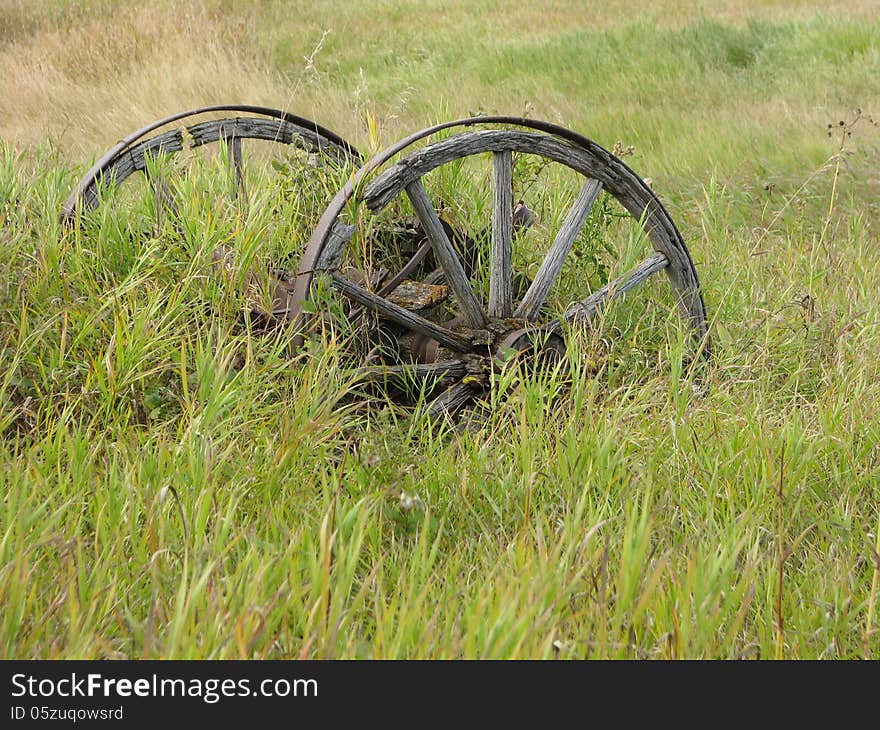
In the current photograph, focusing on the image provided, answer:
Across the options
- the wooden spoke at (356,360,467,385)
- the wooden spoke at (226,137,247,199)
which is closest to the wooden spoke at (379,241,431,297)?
the wooden spoke at (356,360,467,385)

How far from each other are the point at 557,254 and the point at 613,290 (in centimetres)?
27

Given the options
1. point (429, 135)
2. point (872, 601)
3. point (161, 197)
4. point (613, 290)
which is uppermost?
point (161, 197)

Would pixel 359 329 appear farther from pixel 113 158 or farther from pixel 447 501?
pixel 113 158

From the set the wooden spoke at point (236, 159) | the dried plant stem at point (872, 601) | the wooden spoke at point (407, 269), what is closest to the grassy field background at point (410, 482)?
the dried plant stem at point (872, 601)

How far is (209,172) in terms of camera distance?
460 centimetres

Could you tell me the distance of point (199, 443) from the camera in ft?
9.34

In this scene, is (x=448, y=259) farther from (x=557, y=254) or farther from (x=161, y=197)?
(x=161, y=197)

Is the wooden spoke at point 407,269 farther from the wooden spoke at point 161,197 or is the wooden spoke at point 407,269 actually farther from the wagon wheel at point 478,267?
the wooden spoke at point 161,197

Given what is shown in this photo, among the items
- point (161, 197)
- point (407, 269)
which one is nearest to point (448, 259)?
point (407, 269)

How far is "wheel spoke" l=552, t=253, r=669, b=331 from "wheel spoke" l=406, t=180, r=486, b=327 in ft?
1.06

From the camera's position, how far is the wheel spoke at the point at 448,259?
378 cm

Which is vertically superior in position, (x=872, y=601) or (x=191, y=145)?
(x=191, y=145)

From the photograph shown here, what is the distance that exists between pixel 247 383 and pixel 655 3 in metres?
11.9
